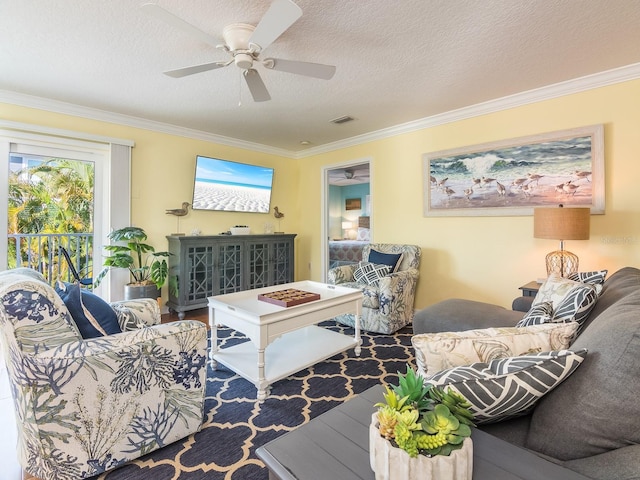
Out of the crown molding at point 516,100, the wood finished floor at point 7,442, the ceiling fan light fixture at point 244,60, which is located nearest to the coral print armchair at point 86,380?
the wood finished floor at point 7,442

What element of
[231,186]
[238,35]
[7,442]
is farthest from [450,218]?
[7,442]

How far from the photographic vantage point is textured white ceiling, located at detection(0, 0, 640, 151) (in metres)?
1.85

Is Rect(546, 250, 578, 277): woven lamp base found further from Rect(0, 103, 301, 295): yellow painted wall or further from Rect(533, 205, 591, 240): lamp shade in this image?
Rect(0, 103, 301, 295): yellow painted wall

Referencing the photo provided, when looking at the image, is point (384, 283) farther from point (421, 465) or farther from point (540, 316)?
point (421, 465)

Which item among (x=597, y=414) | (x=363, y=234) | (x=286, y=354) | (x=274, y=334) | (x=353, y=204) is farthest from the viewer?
(x=353, y=204)

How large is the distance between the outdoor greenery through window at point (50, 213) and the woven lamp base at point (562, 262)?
4.72 metres

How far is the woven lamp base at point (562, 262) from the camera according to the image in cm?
261

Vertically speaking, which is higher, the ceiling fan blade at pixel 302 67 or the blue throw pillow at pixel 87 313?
the ceiling fan blade at pixel 302 67

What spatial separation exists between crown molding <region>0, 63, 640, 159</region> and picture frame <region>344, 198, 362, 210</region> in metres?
3.50

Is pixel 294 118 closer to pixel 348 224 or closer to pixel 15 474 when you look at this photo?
pixel 15 474

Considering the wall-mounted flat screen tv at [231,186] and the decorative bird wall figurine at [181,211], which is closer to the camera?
the decorative bird wall figurine at [181,211]

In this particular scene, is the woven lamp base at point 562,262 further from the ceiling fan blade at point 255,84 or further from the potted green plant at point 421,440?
the ceiling fan blade at point 255,84

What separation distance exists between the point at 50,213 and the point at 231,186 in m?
2.03

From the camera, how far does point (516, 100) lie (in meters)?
3.05
